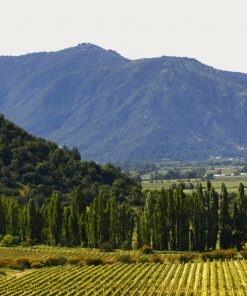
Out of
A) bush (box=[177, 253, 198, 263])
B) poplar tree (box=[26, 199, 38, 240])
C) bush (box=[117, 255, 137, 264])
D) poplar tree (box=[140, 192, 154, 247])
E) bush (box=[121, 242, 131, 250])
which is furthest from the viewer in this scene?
poplar tree (box=[26, 199, 38, 240])

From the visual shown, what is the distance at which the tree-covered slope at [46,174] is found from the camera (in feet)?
554

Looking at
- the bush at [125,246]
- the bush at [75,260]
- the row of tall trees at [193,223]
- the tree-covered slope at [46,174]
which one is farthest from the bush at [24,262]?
the tree-covered slope at [46,174]

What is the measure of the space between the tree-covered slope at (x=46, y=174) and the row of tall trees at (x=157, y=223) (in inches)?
1603

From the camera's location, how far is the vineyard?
67.0m

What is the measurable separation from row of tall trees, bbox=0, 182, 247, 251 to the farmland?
1660 centimetres

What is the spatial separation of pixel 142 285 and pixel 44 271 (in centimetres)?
1850

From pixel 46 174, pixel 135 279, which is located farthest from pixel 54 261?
pixel 46 174

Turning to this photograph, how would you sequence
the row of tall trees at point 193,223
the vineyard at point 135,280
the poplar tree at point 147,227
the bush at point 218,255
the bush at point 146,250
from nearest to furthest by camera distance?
1. the vineyard at point 135,280
2. the bush at point 218,255
3. the bush at point 146,250
4. the row of tall trees at point 193,223
5. the poplar tree at point 147,227

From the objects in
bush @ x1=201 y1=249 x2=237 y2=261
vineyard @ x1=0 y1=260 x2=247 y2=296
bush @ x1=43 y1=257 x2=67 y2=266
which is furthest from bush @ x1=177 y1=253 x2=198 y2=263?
bush @ x1=43 y1=257 x2=67 y2=266

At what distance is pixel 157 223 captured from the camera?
111m

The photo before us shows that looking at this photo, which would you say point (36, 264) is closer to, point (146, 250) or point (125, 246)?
point (146, 250)

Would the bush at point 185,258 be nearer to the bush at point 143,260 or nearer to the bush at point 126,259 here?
the bush at point 143,260

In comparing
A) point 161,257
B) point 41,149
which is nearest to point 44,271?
point 161,257

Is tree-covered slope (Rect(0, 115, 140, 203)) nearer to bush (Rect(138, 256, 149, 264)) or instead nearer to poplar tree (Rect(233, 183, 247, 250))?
Answer: poplar tree (Rect(233, 183, 247, 250))
